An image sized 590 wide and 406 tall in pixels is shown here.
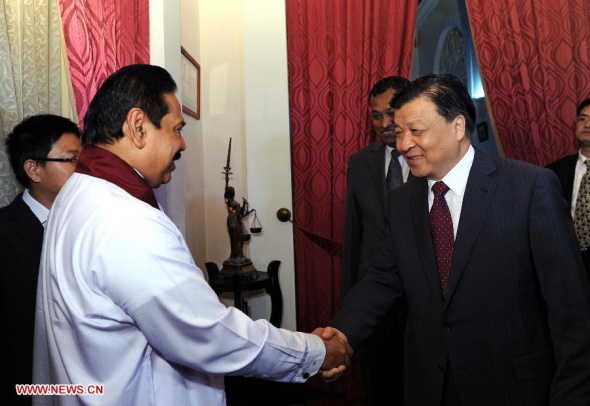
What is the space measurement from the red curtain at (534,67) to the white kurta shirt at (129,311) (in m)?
2.87

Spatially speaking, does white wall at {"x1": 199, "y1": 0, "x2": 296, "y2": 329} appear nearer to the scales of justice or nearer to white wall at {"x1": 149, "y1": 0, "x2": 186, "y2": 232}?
the scales of justice

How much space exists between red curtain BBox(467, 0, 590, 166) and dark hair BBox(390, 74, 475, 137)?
1.93 m

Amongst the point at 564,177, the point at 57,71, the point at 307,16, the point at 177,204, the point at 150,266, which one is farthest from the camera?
the point at 307,16

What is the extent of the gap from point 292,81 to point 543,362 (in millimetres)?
2564

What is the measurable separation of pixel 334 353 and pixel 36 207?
1.26 metres

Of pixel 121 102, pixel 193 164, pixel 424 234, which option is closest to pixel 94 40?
pixel 121 102

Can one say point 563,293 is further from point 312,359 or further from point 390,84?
point 390,84

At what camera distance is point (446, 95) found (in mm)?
1653

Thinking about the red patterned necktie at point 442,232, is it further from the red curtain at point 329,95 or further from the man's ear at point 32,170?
the red curtain at point 329,95

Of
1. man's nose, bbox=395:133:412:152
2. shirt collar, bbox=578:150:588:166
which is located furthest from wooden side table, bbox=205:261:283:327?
shirt collar, bbox=578:150:588:166

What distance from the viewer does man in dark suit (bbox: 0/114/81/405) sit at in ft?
5.39

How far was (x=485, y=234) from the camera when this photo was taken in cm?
151

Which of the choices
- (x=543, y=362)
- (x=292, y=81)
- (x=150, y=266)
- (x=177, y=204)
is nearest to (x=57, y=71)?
(x=177, y=204)

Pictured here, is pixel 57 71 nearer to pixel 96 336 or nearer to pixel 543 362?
pixel 96 336
